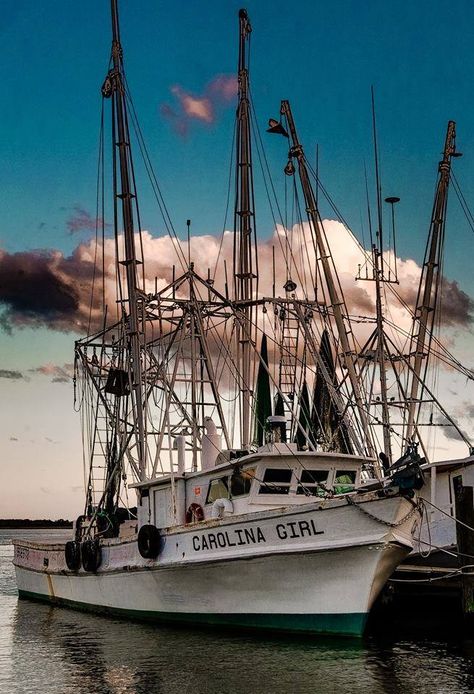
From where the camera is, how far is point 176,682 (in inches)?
717

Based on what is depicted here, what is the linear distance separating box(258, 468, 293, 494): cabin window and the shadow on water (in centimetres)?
369

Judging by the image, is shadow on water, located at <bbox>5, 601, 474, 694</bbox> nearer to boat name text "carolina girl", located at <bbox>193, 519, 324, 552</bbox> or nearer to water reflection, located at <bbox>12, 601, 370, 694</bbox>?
water reflection, located at <bbox>12, 601, 370, 694</bbox>

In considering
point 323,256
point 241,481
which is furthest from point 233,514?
point 323,256

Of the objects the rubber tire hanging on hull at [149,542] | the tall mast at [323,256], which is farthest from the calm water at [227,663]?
the tall mast at [323,256]

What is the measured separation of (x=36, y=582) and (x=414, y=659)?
20355 millimetres

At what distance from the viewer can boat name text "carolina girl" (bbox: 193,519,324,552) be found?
69.2ft

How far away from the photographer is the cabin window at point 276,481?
23.6 meters

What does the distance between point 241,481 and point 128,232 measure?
1239 cm

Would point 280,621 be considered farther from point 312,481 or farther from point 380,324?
point 380,324

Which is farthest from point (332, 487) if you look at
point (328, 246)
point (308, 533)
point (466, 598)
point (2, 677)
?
point (328, 246)

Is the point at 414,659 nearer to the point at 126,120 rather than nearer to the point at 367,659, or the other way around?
the point at 367,659

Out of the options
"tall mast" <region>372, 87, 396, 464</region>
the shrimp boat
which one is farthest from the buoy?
"tall mast" <region>372, 87, 396, 464</region>

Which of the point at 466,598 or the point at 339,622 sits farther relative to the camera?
the point at 466,598

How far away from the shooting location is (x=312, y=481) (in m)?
24.1
